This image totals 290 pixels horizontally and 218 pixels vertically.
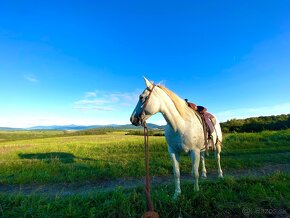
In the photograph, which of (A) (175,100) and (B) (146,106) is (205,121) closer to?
(A) (175,100)

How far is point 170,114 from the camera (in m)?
5.43

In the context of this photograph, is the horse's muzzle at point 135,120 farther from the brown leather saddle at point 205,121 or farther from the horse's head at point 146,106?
the brown leather saddle at point 205,121

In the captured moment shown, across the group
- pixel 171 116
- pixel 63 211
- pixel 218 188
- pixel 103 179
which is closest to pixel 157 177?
pixel 103 179

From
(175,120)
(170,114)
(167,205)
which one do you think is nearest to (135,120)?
(170,114)

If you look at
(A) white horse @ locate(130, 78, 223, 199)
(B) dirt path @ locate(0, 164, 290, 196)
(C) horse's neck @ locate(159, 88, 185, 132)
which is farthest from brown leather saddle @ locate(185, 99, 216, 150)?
(B) dirt path @ locate(0, 164, 290, 196)

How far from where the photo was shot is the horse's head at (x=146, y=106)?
4.86 meters

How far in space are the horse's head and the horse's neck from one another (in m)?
0.24

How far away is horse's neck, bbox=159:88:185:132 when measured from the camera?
537 cm

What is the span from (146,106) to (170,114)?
0.79 metres

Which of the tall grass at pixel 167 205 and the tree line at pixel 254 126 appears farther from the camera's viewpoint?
the tree line at pixel 254 126

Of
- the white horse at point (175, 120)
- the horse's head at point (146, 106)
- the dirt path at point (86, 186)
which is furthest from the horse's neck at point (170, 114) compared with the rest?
the dirt path at point (86, 186)

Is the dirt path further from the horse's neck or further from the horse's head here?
the horse's head

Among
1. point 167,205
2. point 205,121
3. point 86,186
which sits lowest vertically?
point 86,186

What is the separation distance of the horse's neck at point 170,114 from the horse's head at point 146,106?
243 mm
